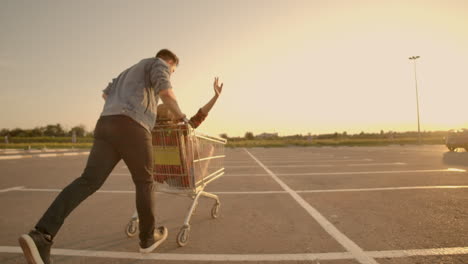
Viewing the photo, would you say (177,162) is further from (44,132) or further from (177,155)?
(44,132)

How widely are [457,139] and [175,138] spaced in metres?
19.6

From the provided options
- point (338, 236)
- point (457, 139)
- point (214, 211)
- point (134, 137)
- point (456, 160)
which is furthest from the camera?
point (457, 139)

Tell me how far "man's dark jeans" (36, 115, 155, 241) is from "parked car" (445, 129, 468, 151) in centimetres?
1973

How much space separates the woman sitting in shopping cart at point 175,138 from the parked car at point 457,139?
1884 centimetres

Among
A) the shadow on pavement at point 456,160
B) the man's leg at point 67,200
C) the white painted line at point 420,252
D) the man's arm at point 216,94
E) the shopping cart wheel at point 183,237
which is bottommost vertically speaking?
the shadow on pavement at point 456,160

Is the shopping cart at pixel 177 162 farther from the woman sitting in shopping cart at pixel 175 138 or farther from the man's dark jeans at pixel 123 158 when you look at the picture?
the man's dark jeans at pixel 123 158

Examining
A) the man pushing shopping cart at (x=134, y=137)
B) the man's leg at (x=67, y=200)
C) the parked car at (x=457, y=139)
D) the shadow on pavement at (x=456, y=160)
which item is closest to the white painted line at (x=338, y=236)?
the man pushing shopping cart at (x=134, y=137)

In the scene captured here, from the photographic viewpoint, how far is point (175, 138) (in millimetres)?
3121

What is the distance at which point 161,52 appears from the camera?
9.00ft

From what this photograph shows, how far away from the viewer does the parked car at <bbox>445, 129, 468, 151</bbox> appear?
1634 centimetres

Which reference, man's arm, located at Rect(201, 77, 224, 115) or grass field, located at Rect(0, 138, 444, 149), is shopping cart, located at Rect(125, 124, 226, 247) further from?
grass field, located at Rect(0, 138, 444, 149)

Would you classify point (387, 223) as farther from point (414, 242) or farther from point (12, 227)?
point (12, 227)

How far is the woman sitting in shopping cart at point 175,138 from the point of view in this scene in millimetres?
3057

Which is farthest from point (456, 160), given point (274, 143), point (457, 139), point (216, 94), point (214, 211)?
point (274, 143)
